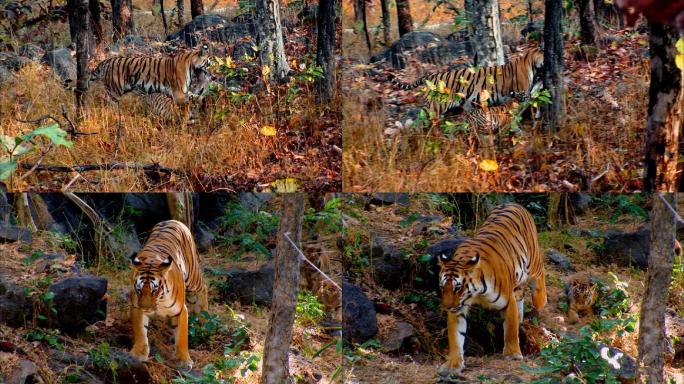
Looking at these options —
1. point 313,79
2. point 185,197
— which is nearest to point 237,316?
point 185,197

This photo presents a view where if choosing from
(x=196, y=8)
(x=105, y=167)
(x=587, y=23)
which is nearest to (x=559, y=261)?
(x=587, y=23)

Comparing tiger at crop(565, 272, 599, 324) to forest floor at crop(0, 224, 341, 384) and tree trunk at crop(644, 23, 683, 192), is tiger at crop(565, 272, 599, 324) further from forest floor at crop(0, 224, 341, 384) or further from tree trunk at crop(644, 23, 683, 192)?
forest floor at crop(0, 224, 341, 384)

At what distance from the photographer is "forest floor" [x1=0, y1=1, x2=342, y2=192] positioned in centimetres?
483

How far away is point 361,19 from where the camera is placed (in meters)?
4.75

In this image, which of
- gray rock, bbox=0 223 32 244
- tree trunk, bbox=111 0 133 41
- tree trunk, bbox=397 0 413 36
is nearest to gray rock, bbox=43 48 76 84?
tree trunk, bbox=111 0 133 41

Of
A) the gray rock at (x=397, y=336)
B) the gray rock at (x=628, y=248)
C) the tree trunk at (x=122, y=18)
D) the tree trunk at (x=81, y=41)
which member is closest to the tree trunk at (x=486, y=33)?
the gray rock at (x=628, y=248)

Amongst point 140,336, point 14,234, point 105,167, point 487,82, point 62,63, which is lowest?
point 140,336

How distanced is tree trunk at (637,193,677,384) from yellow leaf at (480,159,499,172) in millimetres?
1041

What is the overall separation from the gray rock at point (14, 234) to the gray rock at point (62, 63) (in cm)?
113

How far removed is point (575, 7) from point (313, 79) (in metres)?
1.70

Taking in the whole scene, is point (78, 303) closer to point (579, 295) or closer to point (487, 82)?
point (487, 82)

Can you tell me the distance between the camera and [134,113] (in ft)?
16.2

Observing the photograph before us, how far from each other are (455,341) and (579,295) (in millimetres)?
879

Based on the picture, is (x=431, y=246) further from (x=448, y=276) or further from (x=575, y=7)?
(x=575, y=7)
